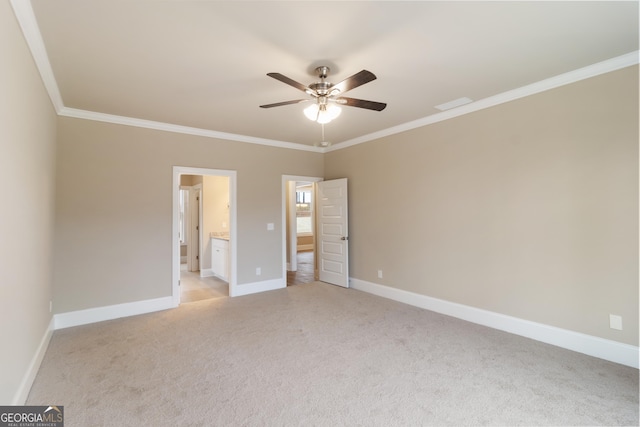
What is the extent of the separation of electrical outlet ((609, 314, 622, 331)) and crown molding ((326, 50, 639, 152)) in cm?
226

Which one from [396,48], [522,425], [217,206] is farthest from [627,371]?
[217,206]

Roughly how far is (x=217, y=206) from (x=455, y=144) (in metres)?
5.02

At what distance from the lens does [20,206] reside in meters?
2.13

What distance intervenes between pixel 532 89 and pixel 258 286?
476cm

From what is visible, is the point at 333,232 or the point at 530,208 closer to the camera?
the point at 530,208

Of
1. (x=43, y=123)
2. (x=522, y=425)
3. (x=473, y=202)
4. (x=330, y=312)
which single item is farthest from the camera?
(x=330, y=312)

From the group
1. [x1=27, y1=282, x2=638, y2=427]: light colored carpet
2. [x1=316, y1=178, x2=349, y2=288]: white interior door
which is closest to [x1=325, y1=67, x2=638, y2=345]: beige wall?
[x1=27, y1=282, x2=638, y2=427]: light colored carpet

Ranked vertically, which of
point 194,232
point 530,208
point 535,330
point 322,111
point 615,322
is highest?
point 322,111

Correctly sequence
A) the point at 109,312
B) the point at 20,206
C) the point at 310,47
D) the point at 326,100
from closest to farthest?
the point at 20,206 → the point at 310,47 → the point at 326,100 → the point at 109,312

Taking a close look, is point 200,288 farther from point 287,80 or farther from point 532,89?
point 532,89

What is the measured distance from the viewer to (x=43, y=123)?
9.55ft

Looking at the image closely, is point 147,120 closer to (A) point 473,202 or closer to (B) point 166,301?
(B) point 166,301

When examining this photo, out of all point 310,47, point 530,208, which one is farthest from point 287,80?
point 530,208

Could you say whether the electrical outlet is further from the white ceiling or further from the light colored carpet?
the white ceiling
